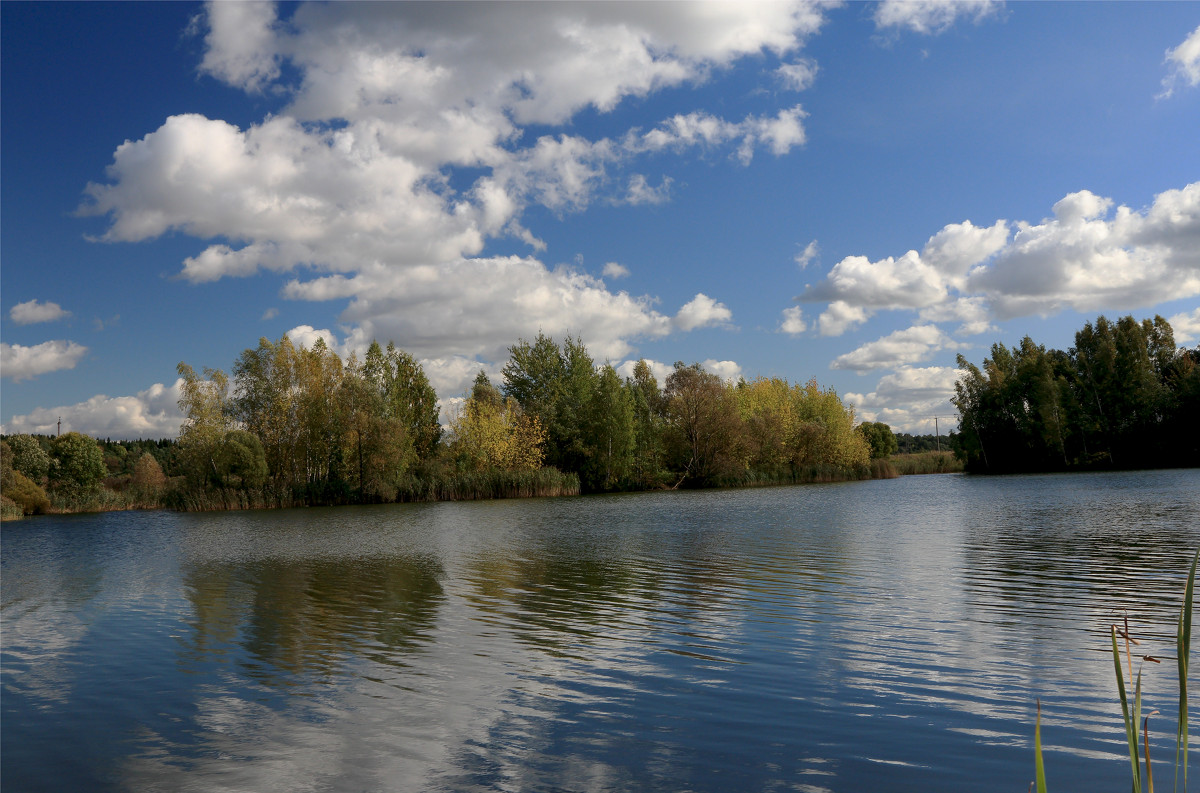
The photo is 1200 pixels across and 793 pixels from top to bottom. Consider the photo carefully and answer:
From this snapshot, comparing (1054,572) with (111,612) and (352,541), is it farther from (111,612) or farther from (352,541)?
(352,541)

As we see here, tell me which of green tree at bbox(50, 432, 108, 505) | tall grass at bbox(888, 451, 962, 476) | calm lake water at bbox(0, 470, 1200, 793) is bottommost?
tall grass at bbox(888, 451, 962, 476)

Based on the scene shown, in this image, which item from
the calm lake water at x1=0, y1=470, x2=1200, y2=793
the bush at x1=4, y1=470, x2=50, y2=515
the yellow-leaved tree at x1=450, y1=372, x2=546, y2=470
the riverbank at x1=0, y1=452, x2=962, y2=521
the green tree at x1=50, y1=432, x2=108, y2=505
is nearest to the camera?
the calm lake water at x1=0, y1=470, x2=1200, y2=793

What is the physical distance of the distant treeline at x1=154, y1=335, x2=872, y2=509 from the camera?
173 ft

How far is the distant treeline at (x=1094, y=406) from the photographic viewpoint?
215 ft

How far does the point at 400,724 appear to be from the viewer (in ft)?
20.8

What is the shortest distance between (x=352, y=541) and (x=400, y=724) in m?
18.9

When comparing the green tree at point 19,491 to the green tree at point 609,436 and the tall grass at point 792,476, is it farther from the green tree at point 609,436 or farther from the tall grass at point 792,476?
the tall grass at point 792,476

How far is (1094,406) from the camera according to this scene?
71062 mm

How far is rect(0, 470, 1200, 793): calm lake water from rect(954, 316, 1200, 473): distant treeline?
5995cm

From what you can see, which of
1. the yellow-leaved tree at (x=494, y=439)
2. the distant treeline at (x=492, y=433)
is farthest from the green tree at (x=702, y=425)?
the yellow-leaved tree at (x=494, y=439)

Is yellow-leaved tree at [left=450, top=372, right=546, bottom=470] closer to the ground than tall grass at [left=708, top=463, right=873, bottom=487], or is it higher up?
higher up

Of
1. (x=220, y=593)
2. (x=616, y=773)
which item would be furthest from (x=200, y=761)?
(x=220, y=593)

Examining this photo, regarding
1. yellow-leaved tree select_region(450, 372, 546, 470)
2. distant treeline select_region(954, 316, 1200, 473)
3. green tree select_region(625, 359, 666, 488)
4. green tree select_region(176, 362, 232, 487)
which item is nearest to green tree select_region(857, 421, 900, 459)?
distant treeline select_region(954, 316, 1200, 473)

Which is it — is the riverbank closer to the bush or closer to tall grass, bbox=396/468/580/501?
tall grass, bbox=396/468/580/501
